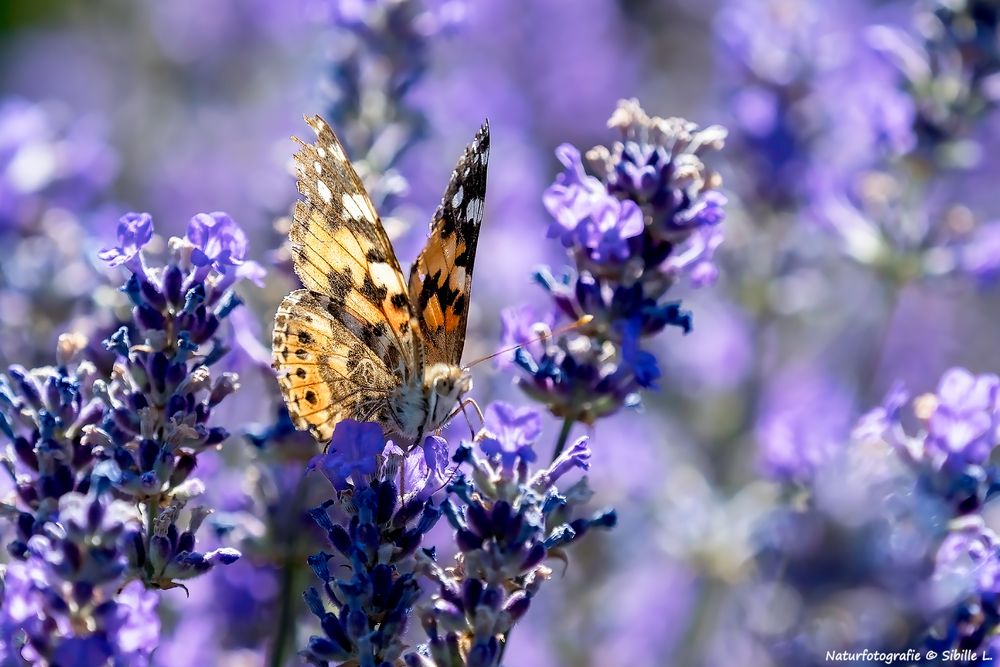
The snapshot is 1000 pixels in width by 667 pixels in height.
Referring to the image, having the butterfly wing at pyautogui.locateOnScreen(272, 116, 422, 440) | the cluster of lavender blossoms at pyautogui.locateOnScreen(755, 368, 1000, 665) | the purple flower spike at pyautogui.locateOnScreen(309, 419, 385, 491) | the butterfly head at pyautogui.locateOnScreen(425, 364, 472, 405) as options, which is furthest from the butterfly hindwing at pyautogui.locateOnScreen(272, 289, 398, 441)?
the cluster of lavender blossoms at pyautogui.locateOnScreen(755, 368, 1000, 665)

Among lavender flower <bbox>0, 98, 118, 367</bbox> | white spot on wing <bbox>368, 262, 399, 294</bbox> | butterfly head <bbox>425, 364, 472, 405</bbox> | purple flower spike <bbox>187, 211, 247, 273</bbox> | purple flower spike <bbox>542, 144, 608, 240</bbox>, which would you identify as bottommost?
purple flower spike <bbox>187, 211, 247, 273</bbox>

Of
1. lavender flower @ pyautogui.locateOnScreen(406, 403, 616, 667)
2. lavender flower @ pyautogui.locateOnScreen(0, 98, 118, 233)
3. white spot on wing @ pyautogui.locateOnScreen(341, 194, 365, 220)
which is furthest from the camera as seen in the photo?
lavender flower @ pyautogui.locateOnScreen(0, 98, 118, 233)

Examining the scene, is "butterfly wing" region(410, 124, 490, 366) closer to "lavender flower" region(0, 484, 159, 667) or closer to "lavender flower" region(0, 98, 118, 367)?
"lavender flower" region(0, 98, 118, 367)

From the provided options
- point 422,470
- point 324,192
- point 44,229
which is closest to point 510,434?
point 422,470

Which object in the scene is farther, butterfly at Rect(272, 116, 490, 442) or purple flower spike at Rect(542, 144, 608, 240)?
butterfly at Rect(272, 116, 490, 442)

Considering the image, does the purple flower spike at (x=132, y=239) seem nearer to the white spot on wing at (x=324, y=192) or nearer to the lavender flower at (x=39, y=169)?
the white spot on wing at (x=324, y=192)

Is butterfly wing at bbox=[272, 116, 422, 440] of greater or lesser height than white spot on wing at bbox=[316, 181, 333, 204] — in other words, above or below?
below

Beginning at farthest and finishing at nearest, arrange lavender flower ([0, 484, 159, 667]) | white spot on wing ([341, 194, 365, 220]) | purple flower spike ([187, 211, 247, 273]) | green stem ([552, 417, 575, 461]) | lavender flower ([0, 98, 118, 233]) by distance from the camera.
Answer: lavender flower ([0, 98, 118, 233]), white spot on wing ([341, 194, 365, 220]), green stem ([552, 417, 575, 461]), purple flower spike ([187, 211, 247, 273]), lavender flower ([0, 484, 159, 667])

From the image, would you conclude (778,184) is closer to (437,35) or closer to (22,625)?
(437,35)
